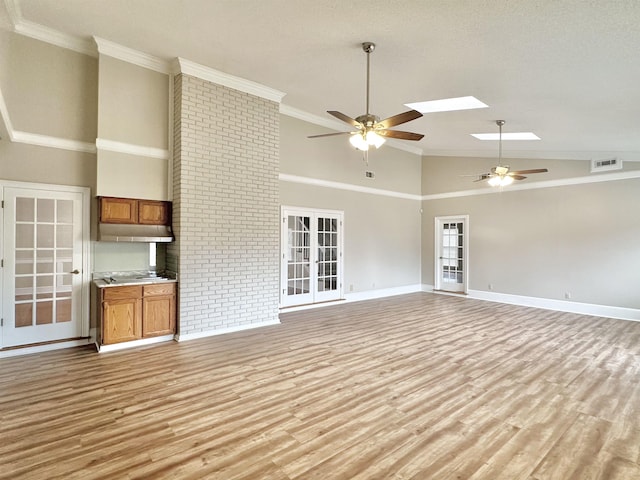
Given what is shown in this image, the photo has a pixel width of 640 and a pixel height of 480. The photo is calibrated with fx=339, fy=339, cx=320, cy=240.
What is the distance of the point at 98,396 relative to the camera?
3188 millimetres

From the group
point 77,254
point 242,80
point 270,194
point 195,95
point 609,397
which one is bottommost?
point 609,397

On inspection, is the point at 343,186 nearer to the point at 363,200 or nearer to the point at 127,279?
the point at 363,200

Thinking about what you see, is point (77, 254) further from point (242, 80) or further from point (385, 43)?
point (385, 43)

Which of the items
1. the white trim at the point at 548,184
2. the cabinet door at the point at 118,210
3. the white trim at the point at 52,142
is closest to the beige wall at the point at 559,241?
→ the white trim at the point at 548,184

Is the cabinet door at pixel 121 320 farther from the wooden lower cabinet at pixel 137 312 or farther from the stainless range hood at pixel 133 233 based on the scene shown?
the stainless range hood at pixel 133 233

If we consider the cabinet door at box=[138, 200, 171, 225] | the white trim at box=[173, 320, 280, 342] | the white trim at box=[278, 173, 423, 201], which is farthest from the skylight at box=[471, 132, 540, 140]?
the cabinet door at box=[138, 200, 171, 225]

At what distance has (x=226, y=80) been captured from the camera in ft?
17.6

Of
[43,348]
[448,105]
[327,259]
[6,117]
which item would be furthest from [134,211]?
[448,105]

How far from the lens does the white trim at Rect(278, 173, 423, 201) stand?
6930 millimetres

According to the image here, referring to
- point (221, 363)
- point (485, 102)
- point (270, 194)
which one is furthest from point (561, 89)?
point (221, 363)

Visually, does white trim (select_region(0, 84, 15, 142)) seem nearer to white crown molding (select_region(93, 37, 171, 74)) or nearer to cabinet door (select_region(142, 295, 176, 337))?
white crown molding (select_region(93, 37, 171, 74))

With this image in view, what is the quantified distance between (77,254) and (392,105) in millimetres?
5357

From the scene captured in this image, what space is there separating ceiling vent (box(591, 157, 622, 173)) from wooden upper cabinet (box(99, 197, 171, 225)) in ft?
26.5

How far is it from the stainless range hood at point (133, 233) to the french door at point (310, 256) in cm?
237
